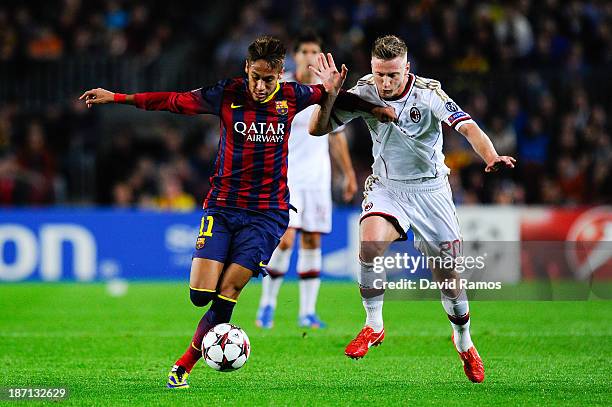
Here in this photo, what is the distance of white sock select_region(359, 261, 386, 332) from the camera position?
7.52 metres

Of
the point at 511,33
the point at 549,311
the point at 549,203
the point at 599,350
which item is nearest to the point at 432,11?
the point at 511,33

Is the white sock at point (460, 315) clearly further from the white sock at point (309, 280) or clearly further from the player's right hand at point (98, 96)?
the white sock at point (309, 280)

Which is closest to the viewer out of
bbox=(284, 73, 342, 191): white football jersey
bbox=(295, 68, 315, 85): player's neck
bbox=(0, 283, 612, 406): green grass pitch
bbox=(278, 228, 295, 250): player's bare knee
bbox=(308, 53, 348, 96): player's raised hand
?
bbox=(0, 283, 612, 406): green grass pitch

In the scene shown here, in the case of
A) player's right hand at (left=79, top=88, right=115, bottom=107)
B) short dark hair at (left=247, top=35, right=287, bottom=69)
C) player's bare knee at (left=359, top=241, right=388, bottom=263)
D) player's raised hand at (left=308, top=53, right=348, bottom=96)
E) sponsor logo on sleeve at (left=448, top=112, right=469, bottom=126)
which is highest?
short dark hair at (left=247, top=35, right=287, bottom=69)

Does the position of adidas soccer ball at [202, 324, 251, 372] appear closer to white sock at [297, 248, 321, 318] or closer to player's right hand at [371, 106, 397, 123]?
player's right hand at [371, 106, 397, 123]

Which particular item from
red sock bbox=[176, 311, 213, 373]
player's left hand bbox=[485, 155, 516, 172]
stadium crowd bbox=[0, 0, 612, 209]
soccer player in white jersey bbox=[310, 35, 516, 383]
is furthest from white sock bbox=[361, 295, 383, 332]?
stadium crowd bbox=[0, 0, 612, 209]

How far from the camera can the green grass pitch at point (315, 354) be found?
689cm

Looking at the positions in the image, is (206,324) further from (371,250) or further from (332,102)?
(332,102)

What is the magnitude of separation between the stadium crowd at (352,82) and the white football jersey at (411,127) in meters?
8.21

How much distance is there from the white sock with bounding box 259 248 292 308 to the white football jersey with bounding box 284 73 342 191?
693 millimetres

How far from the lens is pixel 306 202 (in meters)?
10.6

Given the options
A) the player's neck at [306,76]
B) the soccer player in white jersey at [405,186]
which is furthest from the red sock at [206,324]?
the player's neck at [306,76]

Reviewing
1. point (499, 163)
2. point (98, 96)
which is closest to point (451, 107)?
point (499, 163)

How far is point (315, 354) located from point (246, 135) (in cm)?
229
